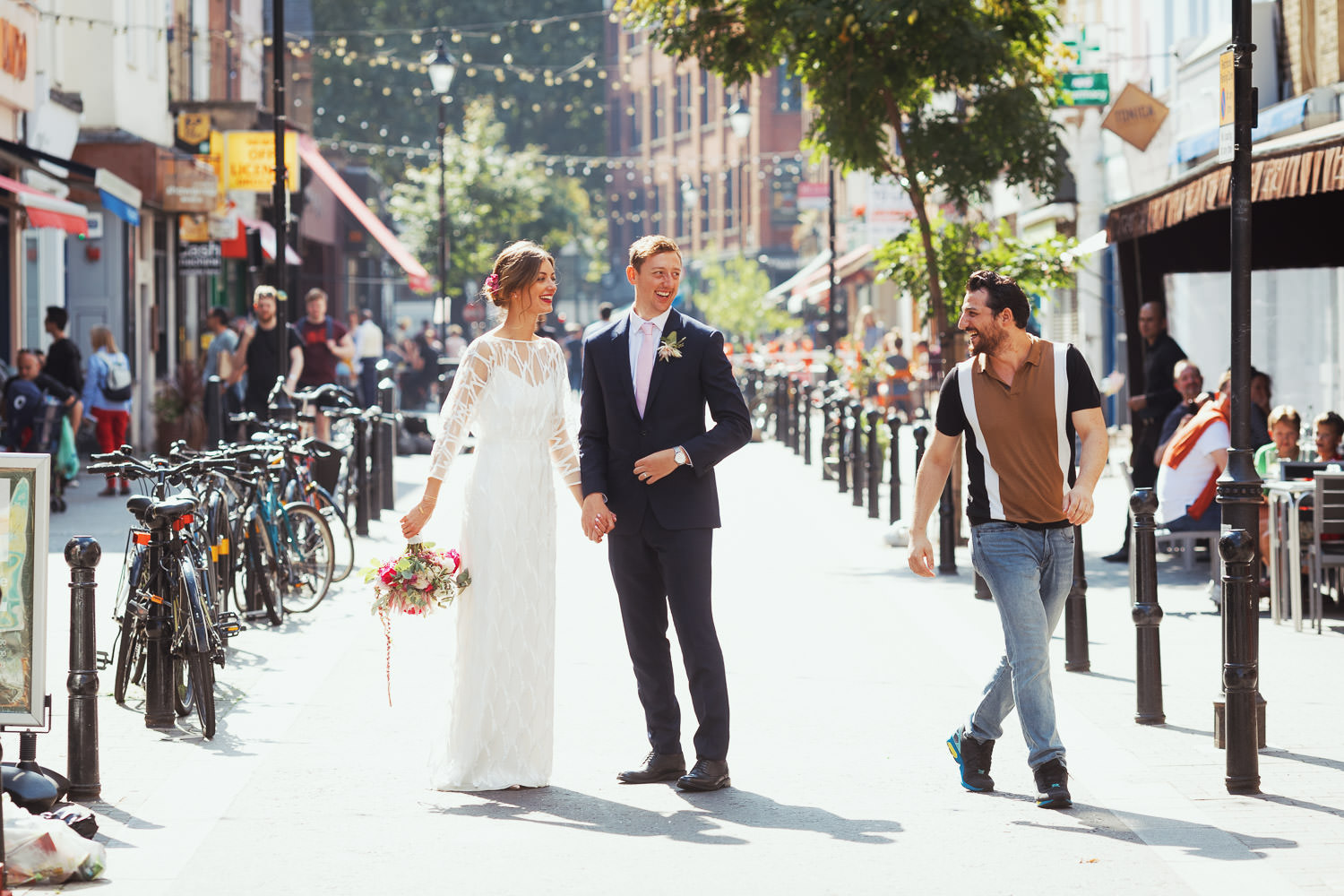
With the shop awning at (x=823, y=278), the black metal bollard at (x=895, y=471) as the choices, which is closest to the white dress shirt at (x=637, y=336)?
the black metal bollard at (x=895, y=471)

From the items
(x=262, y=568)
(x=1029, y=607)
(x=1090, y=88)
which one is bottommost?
(x=262, y=568)

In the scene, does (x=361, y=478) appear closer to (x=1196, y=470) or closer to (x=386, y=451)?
(x=386, y=451)

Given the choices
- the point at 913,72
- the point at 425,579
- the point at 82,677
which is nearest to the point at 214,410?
the point at 913,72

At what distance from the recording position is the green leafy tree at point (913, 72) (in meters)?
14.3

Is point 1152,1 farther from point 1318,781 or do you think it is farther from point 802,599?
point 1318,781

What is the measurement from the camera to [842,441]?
2042cm

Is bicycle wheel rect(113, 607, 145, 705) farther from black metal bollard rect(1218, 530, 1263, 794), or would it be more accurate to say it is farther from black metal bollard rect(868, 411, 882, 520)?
black metal bollard rect(868, 411, 882, 520)

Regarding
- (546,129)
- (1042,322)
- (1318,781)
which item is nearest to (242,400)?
(1318,781)

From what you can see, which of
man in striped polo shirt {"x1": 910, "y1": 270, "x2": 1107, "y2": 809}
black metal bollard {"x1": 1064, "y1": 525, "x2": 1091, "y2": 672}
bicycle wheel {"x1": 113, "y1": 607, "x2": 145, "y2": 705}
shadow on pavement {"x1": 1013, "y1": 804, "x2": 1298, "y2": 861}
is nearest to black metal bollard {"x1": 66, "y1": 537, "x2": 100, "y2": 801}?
bicycle wheel {"x1": 113, "y1": 607, "x2": 145, "y2": 705}

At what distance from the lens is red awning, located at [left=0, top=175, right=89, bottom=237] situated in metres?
18.3

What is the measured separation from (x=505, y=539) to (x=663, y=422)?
2.35 feet

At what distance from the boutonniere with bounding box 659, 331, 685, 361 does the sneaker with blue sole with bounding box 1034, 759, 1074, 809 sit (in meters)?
1.89

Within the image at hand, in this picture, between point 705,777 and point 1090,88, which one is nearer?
point 705,777

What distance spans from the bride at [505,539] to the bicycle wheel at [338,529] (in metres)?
5.65
